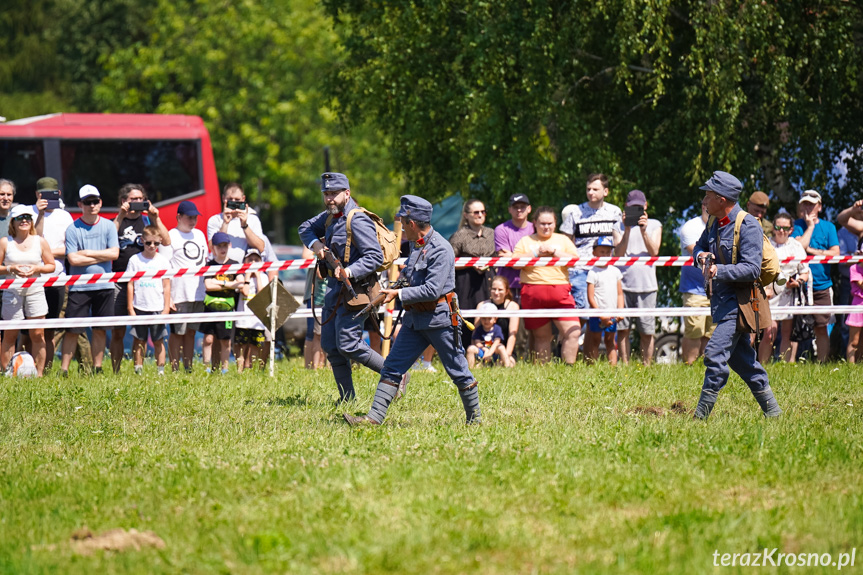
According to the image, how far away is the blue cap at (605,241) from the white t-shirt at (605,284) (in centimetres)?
28

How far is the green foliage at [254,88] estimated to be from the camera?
124 ft

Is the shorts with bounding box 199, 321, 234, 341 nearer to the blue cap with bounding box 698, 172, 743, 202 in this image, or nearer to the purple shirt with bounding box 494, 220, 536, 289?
the purple shirt with bounding box 494, 220, 536, 289

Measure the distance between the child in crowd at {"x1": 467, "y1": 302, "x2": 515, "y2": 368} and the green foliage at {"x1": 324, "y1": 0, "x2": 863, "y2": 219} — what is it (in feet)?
11.4

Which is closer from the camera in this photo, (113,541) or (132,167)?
(113,541)

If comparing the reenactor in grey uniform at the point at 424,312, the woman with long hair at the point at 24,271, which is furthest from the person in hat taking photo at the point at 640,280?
the woman with long hair at the point at 24,271

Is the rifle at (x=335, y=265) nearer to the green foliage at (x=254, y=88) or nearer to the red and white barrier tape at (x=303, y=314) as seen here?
the red and white barrier tape at (x=303, y=314)

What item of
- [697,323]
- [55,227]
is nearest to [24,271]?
[55,227]

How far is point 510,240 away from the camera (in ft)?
42.9

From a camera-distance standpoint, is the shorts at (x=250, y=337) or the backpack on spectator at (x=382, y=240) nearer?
the backpack on spectator at (x=382, y=240)

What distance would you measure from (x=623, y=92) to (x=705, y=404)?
339 inches

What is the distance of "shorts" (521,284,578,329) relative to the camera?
12.5m

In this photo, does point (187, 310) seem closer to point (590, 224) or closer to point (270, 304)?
point (270, 304)

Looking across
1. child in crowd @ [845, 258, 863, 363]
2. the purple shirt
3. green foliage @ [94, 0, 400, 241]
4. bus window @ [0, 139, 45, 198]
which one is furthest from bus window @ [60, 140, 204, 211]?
green foliage @ [94, 0, 400, 241]

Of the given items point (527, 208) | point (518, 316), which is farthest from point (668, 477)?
point (527, 208)
